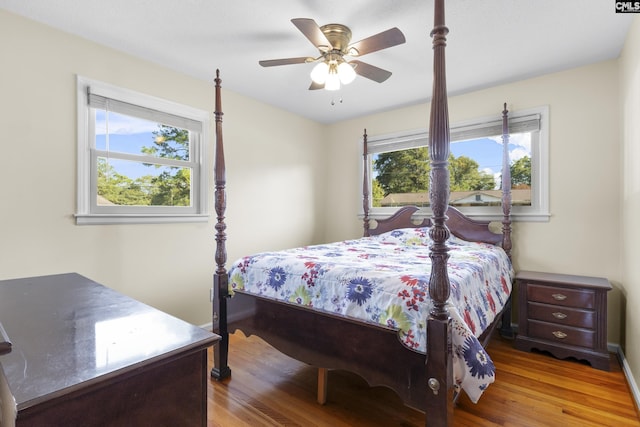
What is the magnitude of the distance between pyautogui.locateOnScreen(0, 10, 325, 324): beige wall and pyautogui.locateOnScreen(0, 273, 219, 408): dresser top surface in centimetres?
119

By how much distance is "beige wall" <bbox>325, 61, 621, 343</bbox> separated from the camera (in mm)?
2717

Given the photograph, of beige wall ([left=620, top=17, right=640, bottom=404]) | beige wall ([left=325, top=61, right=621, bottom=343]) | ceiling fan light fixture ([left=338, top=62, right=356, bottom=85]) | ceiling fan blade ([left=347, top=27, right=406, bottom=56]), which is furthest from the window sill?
beige wall ([left=620, top=17, right=640, bottom=404])

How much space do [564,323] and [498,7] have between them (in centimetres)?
238

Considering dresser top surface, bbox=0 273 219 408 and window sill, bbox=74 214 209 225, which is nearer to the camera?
dresser top surface, bbox=0 273 219 408

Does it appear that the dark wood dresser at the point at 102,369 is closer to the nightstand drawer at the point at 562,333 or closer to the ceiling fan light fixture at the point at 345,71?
the ceiling fan light fixture at the point at 345,71

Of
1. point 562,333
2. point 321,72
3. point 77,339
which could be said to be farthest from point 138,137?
→ point 562,333

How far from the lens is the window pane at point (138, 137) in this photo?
2568 millimetres

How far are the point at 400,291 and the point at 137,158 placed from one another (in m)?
2.46

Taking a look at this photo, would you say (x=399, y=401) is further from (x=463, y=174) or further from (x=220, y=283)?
(x=463, y=174)

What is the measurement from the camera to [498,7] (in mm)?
2021

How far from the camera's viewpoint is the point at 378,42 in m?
2.00

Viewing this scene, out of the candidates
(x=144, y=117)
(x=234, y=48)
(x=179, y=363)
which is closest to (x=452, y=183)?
(x=234, y=48)

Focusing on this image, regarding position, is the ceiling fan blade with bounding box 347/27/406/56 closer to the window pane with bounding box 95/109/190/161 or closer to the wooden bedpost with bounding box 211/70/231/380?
the wooden bedpost with bounding box 211/70/231/380

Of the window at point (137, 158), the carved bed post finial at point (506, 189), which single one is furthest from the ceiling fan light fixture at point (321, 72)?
the carved bed post finial at point (506, 189)
